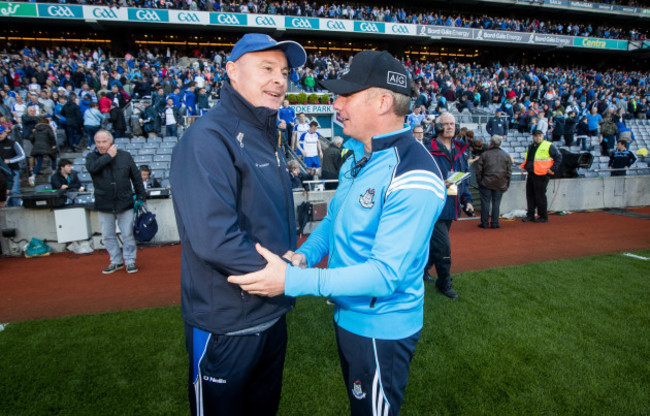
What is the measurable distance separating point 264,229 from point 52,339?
3754mm

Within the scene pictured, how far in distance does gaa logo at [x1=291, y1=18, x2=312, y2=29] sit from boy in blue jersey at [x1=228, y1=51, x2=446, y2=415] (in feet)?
101

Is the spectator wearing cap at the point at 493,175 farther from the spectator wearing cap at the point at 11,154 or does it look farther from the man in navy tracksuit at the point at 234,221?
the spectator wearing cap at the point at 11,154

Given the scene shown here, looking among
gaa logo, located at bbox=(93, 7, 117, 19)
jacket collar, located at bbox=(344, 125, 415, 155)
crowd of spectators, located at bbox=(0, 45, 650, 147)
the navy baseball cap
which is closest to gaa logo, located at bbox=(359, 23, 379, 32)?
crowd of spectators, located at bbox=(0, 45, 650, 147)

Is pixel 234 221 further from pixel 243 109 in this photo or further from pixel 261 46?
pixel 261 46

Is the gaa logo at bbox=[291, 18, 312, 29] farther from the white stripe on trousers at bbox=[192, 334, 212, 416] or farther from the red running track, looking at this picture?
the white stripe on trousers at bbox=[192, 334, 212, 416]

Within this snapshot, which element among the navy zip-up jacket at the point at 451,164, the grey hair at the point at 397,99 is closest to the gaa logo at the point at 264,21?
the navy zip-up jacket at the point at 451,164

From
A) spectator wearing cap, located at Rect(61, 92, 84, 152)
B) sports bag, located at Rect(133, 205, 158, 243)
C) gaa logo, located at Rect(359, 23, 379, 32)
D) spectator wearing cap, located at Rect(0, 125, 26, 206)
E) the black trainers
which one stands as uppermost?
gaa logo, located at Rect(359, 23, 379, 32)

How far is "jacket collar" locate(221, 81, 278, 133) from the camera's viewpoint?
182cm

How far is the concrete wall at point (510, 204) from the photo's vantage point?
7164mm

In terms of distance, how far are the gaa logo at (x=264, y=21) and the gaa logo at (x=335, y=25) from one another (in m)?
4.85

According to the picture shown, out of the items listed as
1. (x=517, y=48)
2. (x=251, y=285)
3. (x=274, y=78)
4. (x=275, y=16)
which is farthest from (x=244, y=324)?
(x=517, y=48)

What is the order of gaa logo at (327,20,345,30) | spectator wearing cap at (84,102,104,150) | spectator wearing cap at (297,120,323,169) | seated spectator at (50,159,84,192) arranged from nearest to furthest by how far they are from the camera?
seated spectator at (50,159,84,192) → spectator wearing cap at (297,120,323,169) → spectator wearing cap at (84,102,104,150) → gaa logo at (327,20,345,30)

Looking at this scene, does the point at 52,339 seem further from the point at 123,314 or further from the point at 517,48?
the point at 517,48

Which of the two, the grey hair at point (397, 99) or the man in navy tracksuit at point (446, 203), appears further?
the man in navy tracksuit at point (446, 203)
